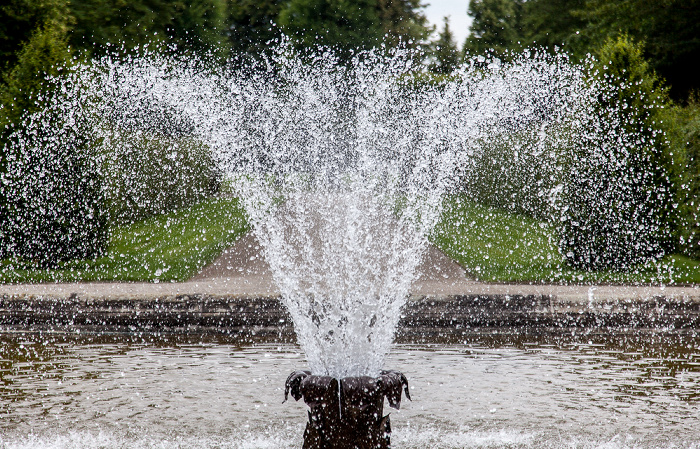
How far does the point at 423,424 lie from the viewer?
5055 millimetres

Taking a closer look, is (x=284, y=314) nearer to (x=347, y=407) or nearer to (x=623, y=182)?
(x=347, y=407)

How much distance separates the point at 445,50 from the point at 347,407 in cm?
5710

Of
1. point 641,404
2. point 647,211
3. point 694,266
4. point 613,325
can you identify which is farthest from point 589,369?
point 694,266

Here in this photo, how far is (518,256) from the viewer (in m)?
13.4

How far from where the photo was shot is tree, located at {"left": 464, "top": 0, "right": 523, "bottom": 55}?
58688mm

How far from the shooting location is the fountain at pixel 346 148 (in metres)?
4.88

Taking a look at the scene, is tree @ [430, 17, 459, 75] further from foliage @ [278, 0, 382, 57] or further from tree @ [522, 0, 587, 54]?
tree @ [522, 0, 587, 54]

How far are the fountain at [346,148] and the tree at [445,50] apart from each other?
7132 mm

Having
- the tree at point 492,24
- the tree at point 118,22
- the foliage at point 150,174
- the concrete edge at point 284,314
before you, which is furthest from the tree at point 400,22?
the concrete edge at point 284,314

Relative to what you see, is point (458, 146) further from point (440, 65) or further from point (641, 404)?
point (440, 65)

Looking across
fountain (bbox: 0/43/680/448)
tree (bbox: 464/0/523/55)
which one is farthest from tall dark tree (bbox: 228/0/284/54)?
tree (bbox: 464/0/523/55)

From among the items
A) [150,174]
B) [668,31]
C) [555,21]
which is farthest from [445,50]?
[150,174]

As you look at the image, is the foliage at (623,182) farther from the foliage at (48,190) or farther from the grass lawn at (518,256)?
the foliage at (48,190)

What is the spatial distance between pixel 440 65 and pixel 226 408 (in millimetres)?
50748
